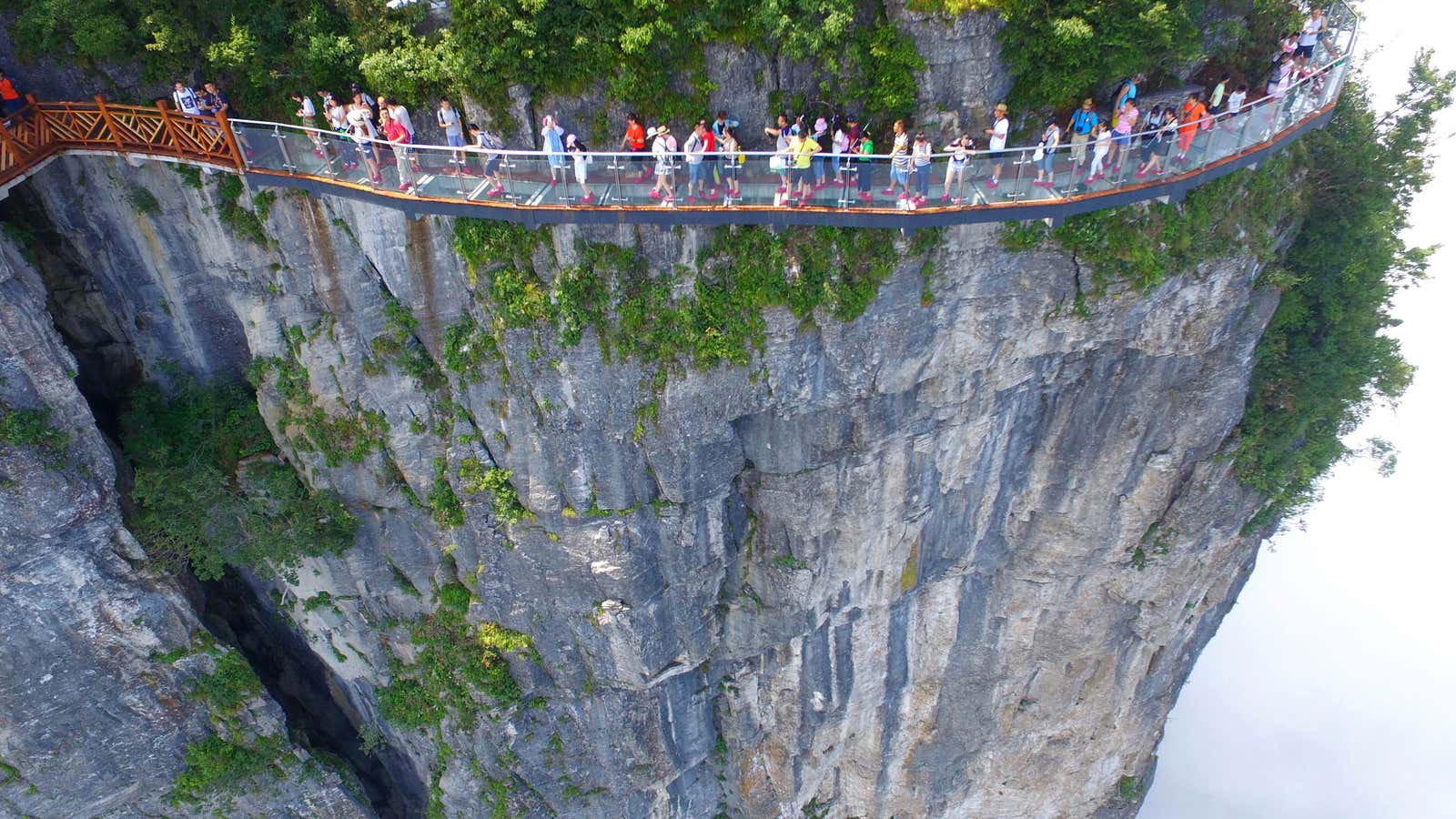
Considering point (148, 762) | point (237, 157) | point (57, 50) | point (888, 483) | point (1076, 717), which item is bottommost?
point (1076, 717)

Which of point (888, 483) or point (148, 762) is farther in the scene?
point (148, 762)

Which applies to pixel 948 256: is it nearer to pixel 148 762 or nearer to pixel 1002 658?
pixel 1002 658

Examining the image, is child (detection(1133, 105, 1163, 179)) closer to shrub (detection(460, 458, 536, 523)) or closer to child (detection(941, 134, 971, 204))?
child (detection(941, 134, 971, 204))

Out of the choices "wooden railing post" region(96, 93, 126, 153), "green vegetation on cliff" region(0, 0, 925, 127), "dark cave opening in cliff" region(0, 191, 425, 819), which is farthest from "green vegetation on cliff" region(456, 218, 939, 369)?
"dark cave opening in cliff" region(0, 191, 425, 819)

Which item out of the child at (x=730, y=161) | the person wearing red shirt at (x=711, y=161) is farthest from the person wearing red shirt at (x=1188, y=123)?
the person wearing red shirt at (x=711, y=161)

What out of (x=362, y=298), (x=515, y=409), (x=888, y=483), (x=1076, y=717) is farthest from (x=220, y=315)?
(x=1076, y=717)

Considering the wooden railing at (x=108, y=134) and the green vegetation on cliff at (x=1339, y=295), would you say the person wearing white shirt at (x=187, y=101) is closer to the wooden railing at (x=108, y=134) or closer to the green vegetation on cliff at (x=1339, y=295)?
the wooden railing at (x=108, y=134)
